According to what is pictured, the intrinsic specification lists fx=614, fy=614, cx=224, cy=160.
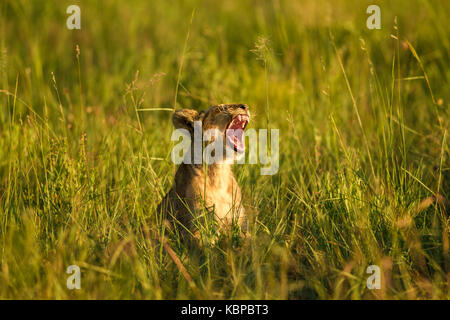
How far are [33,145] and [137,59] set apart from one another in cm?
373

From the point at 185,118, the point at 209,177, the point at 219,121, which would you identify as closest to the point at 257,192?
the point at 209,177

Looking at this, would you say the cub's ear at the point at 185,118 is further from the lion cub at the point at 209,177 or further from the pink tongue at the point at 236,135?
the pink tongue at the point at 236,135

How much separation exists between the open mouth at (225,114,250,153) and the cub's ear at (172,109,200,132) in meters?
0.23

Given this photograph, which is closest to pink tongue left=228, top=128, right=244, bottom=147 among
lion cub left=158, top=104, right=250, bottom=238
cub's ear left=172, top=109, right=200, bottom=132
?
lion cub left=158, top=104, right=250, bottom=238

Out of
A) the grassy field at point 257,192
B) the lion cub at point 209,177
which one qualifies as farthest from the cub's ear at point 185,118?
the grassy field at point 257,192

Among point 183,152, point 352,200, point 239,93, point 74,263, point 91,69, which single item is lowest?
point 74,263

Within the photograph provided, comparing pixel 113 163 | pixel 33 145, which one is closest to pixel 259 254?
pixel 113 163

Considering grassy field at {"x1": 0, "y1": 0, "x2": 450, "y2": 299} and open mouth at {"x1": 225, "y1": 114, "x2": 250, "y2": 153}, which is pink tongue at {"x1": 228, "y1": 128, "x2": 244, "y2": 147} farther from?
grassy field at {"x1": 0, "y1": 0, "x2": 450, "y2": 299}

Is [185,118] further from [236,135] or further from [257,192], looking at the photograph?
[257,192]

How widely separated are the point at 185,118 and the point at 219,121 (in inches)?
8.9

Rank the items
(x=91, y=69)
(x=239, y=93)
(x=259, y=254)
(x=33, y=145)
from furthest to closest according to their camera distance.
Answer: (x=91, y=69)
(x=239, y=93)
(x=33, y=145)
(x=259, y=254)

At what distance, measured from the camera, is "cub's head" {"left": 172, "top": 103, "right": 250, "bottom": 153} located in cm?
396

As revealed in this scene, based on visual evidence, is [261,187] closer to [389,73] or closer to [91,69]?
[389,73]
